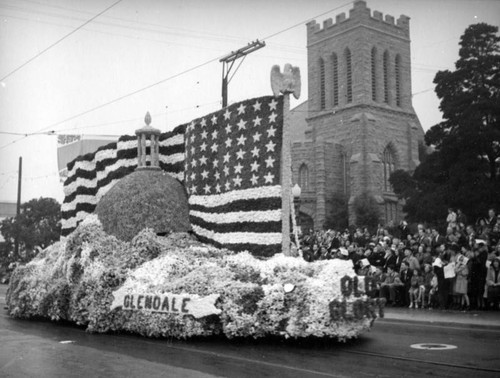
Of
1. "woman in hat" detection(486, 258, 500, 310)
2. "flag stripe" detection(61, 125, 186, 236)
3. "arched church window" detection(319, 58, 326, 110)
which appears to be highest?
"arched church window" detection(319, 58, 326, 110)

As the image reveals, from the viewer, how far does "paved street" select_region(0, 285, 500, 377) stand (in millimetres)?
7797

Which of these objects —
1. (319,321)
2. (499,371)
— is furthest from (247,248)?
(499,371)

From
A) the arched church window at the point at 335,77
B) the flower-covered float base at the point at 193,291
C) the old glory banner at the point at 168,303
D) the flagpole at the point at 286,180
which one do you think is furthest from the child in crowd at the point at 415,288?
the arched church window at the point at 335,77

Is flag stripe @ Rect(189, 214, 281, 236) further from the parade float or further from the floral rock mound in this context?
the floral rock mound

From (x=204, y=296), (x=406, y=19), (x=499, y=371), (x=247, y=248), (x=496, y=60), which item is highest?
(x=406, y=19)

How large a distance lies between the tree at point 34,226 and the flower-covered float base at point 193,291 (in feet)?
101

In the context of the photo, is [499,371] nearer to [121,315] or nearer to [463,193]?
[121,315]

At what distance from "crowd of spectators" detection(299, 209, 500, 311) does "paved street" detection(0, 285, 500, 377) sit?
4.35 m

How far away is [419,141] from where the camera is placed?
65.4 meters

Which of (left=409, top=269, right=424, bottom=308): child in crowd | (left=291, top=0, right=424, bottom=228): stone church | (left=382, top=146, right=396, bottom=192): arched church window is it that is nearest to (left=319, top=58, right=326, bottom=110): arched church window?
(left=291, top=0, right=424, bottom=228): stone church

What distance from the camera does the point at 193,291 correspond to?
10203 millimetres

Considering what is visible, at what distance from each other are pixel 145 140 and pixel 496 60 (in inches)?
813

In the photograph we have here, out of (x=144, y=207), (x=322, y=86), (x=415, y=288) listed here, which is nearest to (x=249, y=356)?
(x=144, y=207)

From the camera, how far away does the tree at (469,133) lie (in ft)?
94.1
